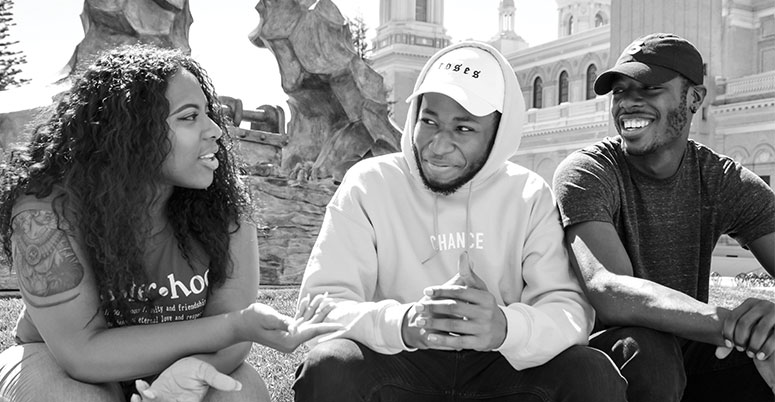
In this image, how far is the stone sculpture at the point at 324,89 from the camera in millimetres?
10906

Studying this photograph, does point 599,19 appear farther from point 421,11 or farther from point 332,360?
point 332,360

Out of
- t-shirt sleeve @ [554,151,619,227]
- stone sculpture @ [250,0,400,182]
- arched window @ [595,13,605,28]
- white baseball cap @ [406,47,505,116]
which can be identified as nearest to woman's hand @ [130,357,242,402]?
white baseball cap @ [406,47,505,116]

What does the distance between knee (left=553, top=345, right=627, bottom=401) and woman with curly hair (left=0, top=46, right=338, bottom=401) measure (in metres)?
0.65

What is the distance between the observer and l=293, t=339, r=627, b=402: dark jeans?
1.96 metres

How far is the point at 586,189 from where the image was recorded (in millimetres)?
2406

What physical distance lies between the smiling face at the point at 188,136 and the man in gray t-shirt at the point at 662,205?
1098 millimetres

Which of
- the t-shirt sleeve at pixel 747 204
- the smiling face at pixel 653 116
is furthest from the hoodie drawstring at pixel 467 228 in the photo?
the t-shirt sleeve at pixel 747 204

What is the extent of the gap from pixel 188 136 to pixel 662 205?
154 cm

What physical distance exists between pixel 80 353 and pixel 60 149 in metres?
0.54

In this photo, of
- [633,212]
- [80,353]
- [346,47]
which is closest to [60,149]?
[80,353]

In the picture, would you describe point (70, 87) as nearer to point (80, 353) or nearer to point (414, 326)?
point (80, 353)

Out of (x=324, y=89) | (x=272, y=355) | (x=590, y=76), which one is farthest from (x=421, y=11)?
(x=272, y=355)

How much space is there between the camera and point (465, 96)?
89.7 inches

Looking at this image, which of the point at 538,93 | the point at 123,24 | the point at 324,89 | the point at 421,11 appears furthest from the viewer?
the point at 421,11
